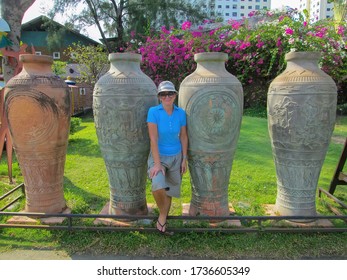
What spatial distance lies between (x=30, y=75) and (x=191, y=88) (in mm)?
1399

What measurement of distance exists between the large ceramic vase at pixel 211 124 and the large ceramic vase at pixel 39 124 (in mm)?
1108

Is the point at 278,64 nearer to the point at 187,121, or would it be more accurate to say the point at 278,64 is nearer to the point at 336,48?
the point at 336,48

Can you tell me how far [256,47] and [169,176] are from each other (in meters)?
6.21

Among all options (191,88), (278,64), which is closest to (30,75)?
(191,88)

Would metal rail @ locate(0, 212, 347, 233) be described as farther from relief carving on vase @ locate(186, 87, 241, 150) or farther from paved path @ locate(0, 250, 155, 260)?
relief carving on vase @ locate(186, 87, 241, 150)

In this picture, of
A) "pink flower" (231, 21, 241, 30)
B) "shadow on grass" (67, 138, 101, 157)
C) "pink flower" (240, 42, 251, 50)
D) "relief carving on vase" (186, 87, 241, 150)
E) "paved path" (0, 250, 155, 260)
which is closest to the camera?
"paved path" (0, 250, 155, 260)

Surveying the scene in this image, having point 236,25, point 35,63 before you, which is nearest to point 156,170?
point 35,63

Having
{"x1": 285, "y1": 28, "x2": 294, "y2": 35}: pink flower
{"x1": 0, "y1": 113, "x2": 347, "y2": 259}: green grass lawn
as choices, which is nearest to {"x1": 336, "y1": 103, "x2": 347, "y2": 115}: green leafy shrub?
{"x1": 285, "y1": 28, "x2": 294, "y2": 35}: pink flower

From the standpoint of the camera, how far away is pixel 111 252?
7.48 feet

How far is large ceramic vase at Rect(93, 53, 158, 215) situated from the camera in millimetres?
2415

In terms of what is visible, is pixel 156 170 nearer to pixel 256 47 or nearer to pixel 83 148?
pixel 83 148

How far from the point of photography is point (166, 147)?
237cm

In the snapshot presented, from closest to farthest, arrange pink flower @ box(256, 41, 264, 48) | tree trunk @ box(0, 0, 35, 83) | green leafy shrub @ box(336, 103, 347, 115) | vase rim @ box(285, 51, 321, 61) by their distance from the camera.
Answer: vase rim @ box(285, 51, 321, 61) → tree trunk @ box(0, 0, 35, 83) → pink flower @ box(256, 41, 264, 48) → green leafy shrub @ box(336, 103, 347, 115)

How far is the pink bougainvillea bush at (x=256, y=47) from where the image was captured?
688 centimetres
